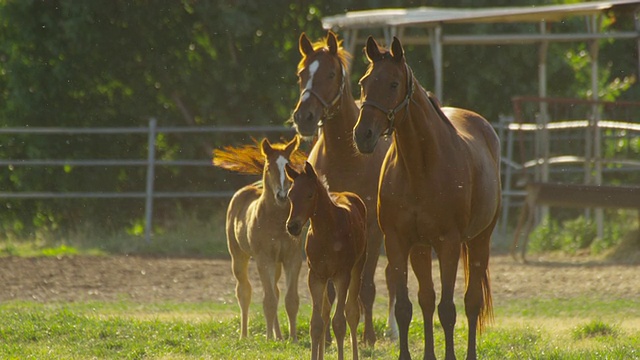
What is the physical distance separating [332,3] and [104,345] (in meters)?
13.1

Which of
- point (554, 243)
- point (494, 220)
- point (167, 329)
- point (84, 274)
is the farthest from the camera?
point (554, 243)

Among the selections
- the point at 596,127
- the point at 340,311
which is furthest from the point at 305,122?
the point at 596,127

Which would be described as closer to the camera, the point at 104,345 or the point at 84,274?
the point at 104,345

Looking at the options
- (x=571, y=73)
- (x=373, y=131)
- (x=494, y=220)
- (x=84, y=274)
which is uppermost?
(x=571, y=73)

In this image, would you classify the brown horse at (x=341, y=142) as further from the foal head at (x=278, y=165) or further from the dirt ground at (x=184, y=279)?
the dirt ground at (x=184, y=279)

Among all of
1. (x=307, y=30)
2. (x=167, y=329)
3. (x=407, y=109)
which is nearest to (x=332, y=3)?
(x=307, y=30)

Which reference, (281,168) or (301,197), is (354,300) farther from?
(281,168)

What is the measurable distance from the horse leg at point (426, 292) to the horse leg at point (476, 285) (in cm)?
45

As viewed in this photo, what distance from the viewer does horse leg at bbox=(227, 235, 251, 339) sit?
9320mm

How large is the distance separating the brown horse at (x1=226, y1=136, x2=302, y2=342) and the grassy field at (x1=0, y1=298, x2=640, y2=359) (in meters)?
0.23

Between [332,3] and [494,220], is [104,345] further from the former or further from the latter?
[332,3]

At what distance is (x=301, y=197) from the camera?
23.7 ft

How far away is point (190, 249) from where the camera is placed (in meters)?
17.2

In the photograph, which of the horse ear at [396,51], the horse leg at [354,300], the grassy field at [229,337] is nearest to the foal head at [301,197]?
the horse leg at [354,300]
